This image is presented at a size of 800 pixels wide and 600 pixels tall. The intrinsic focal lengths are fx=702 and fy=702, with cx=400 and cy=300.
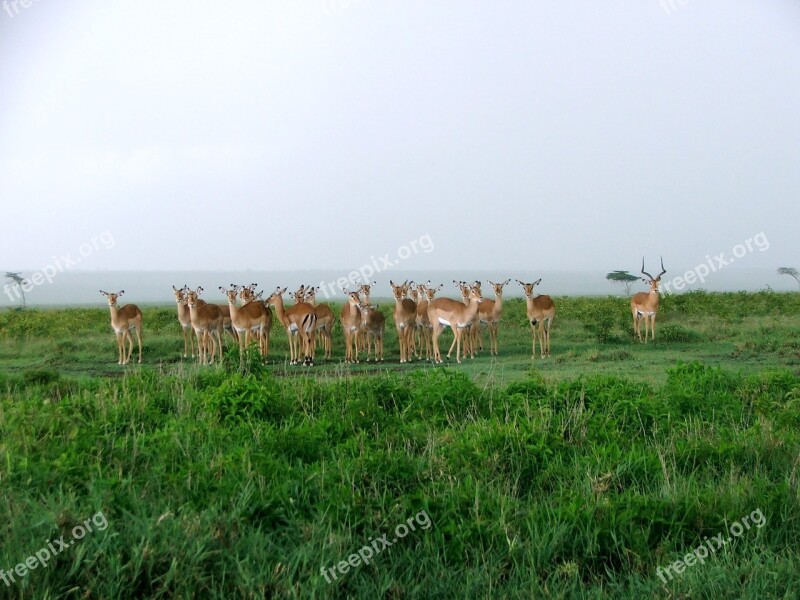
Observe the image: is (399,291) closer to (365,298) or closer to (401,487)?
(365,298)

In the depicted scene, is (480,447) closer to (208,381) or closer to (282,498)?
(282,498)

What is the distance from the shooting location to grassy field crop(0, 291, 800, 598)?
159 inches

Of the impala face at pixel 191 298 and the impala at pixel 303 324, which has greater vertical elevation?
the impala face at pixel 191 298

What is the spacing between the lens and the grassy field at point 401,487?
405cm

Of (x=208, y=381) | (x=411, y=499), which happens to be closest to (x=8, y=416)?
(x=208, y=381)

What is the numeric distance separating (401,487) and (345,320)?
11.0 metres

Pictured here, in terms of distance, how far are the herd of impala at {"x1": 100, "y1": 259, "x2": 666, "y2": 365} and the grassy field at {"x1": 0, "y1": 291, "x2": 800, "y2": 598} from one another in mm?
6460

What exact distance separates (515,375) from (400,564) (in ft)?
25.8

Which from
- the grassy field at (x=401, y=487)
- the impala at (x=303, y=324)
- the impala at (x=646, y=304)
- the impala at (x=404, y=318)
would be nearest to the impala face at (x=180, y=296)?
the impala at (x=303, y=324)

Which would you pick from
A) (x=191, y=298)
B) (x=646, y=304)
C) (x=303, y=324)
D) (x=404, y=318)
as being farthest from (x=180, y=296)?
(x=646, y=304)

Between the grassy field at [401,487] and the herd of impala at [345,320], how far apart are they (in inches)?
254

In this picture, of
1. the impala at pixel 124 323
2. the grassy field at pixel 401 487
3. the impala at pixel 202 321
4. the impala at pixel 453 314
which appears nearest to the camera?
the grassy field at pixel 401 487

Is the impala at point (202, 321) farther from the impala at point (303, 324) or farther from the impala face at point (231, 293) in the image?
the impala at point (303, 324)

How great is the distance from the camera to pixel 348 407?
7.12 metres
